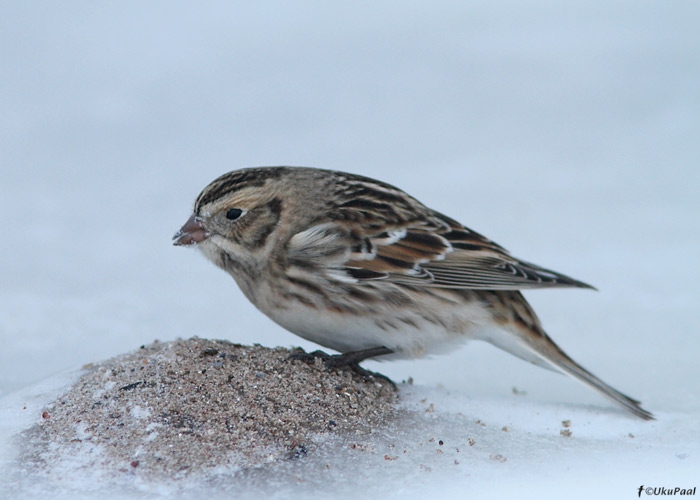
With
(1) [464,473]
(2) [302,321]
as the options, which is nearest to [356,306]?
(2) [302,321]

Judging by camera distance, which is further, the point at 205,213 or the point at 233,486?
the point at 205,213

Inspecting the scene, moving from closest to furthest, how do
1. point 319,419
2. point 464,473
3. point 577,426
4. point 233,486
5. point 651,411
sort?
point 233,486
point 464,473
point 319,419
point 577,426
point 651,411

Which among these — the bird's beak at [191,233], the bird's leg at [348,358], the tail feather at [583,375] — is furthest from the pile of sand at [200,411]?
the tail feather at [583,375]

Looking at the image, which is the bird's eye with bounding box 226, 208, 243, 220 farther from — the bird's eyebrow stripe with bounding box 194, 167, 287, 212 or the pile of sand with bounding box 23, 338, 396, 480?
the pile of sand with bounding box 23, 338, 396, 480

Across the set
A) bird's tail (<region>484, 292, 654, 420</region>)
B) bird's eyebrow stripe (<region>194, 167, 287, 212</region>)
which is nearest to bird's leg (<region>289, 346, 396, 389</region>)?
bird's tail (<region>484, 292, 654, 420</region>)

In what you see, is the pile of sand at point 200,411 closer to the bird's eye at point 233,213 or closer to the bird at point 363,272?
the bird at point 363,272

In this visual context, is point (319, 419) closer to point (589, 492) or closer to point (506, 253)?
point (589, 492)

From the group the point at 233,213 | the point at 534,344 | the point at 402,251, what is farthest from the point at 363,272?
the point at 534,344
